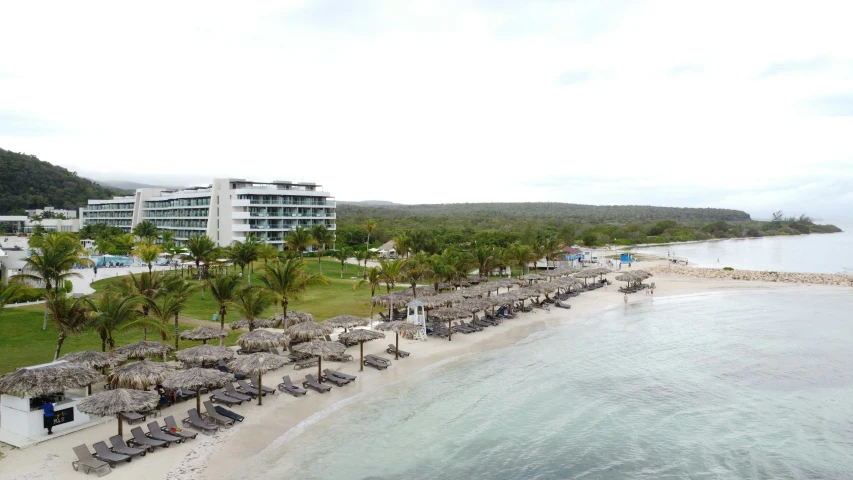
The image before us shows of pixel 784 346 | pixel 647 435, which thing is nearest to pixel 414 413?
pixel 647 435

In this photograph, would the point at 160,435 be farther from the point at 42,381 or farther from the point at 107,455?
the point at 42,381

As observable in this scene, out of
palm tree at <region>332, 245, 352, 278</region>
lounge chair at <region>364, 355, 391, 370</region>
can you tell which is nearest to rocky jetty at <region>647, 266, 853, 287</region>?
palm tree at <region>332, 245, 352, 278</region>

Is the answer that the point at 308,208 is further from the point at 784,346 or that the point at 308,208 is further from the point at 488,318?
the point at 784,346

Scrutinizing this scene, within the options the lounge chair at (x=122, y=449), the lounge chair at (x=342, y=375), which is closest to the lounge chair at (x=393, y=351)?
the lounge chair at (x=342, y=375)

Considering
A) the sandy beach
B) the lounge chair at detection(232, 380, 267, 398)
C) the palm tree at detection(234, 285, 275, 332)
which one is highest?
the palm tree at detection(234, 285, 275, 332)

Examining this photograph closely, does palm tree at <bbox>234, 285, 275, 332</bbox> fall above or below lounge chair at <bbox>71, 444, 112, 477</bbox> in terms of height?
above

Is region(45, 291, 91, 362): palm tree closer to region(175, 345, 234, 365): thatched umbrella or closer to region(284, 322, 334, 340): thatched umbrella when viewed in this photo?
region(175, 345, 234, 365): thatched umbrella
